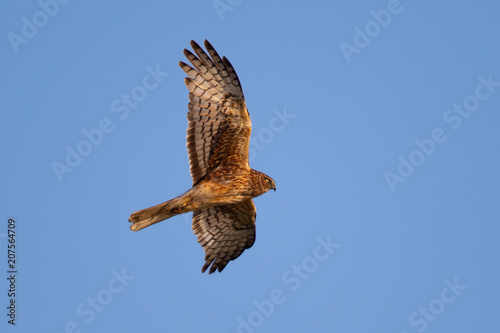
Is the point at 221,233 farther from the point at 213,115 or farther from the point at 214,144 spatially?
the point at 213,115

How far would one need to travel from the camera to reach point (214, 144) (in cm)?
1280

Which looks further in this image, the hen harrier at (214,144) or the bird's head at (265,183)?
the bird's head at (265,183)

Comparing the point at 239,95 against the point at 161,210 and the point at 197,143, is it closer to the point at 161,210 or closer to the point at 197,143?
the point at 197,143

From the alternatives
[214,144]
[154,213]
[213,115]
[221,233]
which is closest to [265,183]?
[214,144]

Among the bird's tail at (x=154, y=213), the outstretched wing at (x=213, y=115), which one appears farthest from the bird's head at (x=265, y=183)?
the bird's tail at (x=154, y=213)

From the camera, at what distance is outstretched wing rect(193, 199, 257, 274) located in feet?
46.8

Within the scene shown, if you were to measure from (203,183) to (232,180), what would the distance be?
19.7 inches

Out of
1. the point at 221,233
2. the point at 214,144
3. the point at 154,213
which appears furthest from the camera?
the point at 221,233

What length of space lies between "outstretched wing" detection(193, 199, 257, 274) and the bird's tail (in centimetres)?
170

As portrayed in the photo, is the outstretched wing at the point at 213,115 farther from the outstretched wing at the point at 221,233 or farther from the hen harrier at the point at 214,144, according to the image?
the outstretched wing at the point at 221,233

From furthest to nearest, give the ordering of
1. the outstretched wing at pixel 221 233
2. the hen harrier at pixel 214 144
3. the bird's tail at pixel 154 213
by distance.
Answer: the outstretched wing at pixel 221 233
the hen harrier at pixel 214 144
the bird's tail at pixel 154 213

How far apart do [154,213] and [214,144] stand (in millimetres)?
1560

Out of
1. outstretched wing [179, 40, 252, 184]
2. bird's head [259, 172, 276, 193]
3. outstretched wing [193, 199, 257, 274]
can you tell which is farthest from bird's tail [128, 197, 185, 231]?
outstretched wing [193, 199, 257, 274]

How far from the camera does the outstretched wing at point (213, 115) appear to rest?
12477 mm
